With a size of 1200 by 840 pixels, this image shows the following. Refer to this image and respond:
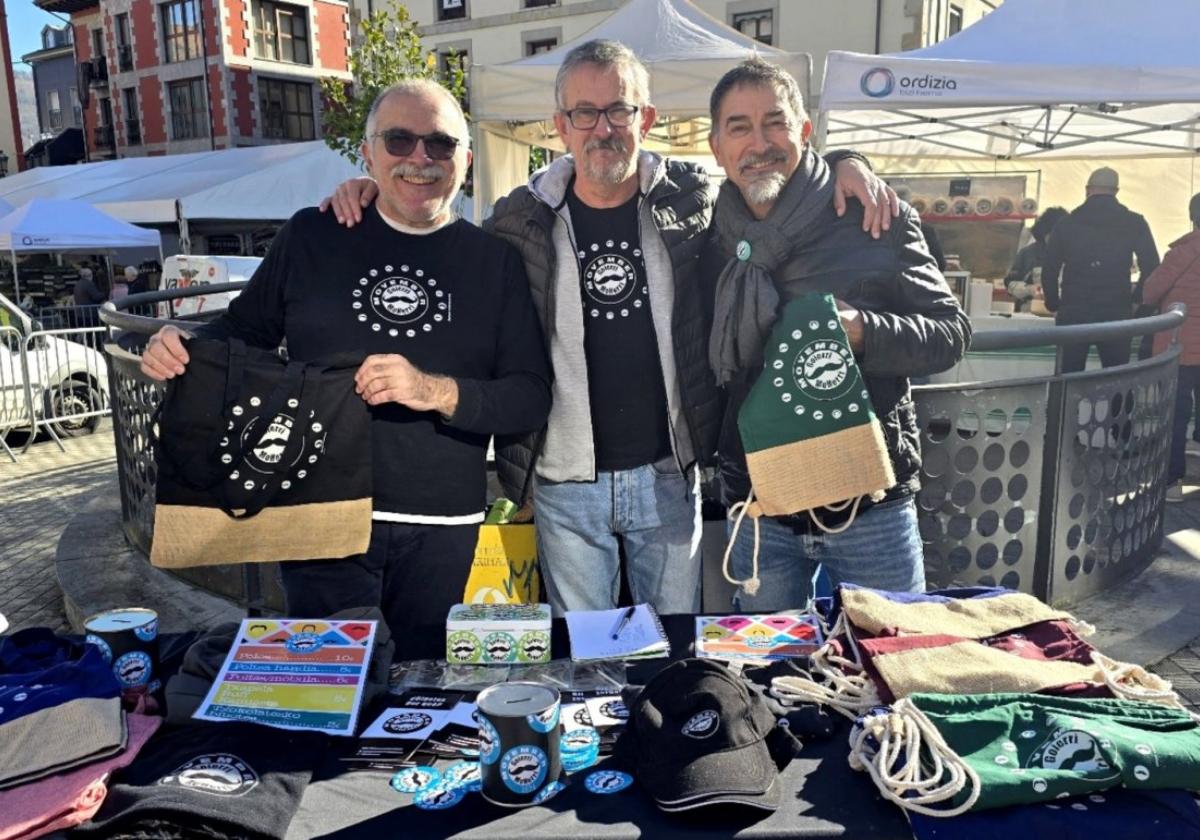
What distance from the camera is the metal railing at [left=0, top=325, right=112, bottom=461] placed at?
894cm

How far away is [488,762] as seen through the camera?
1.50 metres

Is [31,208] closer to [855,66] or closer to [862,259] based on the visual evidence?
[855,66]

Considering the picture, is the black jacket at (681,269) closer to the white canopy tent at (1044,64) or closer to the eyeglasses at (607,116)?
the eyeglasses at (607,116)

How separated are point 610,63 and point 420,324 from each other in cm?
90

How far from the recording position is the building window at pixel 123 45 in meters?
41.2

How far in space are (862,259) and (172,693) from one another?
6.28 ft

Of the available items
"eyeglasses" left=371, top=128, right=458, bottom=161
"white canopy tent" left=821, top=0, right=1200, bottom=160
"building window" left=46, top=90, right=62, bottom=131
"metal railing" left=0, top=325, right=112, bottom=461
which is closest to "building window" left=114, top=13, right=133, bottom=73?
"building window" left=46, top=90, right=62, bottom=131

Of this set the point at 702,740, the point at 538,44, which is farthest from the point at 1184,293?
the point at 538,44

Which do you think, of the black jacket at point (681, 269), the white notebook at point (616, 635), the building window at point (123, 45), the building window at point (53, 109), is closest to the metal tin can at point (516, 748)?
the white notebook at point (616, 635)

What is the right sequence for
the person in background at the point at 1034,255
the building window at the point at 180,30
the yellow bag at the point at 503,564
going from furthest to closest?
the building window at the point at 180,30
the person in background at the point at 1034,255
the yellow bag at the point at 503,564

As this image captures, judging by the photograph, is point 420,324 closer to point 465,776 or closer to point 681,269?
point 681,269

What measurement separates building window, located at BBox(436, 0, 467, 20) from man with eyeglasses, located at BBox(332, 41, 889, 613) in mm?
31341

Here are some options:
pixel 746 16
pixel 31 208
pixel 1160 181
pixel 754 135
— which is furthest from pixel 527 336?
pixel 746 16

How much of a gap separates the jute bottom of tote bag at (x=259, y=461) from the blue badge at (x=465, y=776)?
0.93 meters
